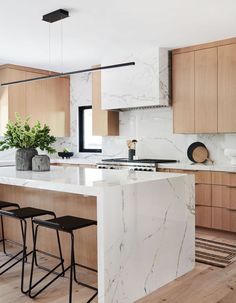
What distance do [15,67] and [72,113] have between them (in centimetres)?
144

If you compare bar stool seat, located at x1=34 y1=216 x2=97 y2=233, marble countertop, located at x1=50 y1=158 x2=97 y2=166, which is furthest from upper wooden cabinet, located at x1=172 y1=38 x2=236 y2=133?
bar stool seat, located at x1=34 y1=216 x2=97 y2=233

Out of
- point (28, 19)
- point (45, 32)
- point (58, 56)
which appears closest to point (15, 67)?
point (58, 56)

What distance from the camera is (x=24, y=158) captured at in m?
3.78

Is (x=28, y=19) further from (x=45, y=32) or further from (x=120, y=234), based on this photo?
(x=120, y=234)

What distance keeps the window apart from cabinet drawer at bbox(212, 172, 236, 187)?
2.75 m

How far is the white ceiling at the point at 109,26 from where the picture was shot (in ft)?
11.7

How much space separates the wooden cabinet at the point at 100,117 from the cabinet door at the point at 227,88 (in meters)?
1.94

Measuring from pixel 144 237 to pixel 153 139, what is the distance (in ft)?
10.4

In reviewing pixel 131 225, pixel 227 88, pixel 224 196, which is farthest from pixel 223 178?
pixel 131 225

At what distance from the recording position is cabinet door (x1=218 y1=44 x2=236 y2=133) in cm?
467

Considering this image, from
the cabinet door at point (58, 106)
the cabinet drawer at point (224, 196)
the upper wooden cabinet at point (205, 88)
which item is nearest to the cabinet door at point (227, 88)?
the upper wooden cabinet at point (205, 88)

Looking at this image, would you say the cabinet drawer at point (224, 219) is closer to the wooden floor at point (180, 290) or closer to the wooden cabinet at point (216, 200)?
the wooden cabinet at point (216, 200)

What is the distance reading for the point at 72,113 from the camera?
7141 mm

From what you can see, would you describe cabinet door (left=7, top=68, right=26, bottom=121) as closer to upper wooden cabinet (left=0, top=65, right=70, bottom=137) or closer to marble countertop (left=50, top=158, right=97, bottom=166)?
upper wooden cabinet (left=0, top=65, right=70, bottom=137)
